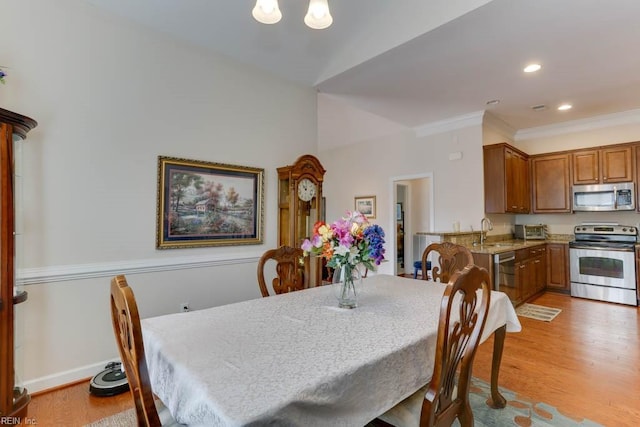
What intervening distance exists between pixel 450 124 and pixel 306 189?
311 centimetres

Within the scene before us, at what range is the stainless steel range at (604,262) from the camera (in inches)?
167

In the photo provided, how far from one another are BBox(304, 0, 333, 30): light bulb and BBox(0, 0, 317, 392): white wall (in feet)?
5.41

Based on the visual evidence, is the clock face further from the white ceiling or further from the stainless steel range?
the stainless steel range

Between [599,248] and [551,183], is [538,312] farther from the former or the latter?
[551,183]

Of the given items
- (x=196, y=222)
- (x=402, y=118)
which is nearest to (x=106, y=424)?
(x=196, y=222)

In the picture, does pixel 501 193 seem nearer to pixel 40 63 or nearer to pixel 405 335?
pixel 405 335

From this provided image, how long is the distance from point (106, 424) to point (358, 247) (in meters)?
1.88

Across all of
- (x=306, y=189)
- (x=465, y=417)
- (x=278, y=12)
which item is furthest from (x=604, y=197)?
(x=278, y=12)

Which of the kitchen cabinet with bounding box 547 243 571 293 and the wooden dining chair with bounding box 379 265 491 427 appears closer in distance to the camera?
the wooden dining chair with bounding box 379 265 491 427

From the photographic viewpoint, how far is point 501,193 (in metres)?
4.58

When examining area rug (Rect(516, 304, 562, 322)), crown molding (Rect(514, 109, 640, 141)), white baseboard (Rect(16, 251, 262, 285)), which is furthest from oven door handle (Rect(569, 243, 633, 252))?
white baseboard (Rect(16, 251, 262, 285))

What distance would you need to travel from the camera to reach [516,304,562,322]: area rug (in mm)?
3788

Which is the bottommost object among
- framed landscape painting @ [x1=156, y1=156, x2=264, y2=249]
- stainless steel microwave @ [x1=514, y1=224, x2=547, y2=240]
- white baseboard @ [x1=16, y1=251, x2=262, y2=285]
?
white baseboard @ [x1=16, y1=251, x2=262, y2=285]

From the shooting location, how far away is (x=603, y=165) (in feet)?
15.3
